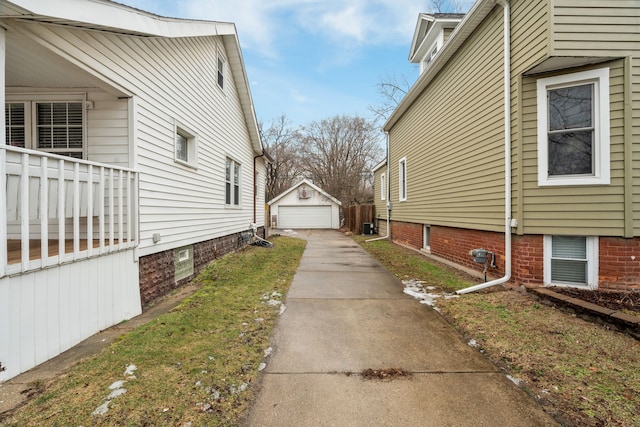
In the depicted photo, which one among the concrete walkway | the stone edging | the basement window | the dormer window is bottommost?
the concrete walkway

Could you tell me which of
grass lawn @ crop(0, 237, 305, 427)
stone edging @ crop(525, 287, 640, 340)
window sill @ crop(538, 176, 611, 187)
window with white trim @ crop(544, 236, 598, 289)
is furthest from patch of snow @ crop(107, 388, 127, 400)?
window sill @ crop(538, 176, 611, 187)

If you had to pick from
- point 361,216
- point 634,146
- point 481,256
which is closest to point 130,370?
point 481,256

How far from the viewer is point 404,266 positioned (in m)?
7.62

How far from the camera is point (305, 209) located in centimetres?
2352

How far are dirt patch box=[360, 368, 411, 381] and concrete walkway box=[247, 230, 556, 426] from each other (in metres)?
0.05

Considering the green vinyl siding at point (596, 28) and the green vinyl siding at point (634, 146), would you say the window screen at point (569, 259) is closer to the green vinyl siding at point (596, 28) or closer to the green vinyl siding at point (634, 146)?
the green vinyl siding at point (634, 146)

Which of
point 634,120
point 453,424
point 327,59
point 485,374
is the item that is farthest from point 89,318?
point 327,59

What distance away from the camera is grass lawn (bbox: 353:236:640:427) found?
2.21 m

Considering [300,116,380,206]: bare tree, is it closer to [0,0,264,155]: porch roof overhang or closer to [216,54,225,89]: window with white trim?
[216,54,225,89]: window with white trim

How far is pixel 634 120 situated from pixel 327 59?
60.0 feet

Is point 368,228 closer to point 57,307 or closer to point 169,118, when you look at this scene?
point 169,118

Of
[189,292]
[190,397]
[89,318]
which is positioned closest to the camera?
[190,397]

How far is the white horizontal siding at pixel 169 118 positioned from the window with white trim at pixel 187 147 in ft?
0.51

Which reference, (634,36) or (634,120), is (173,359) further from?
(634,36)
